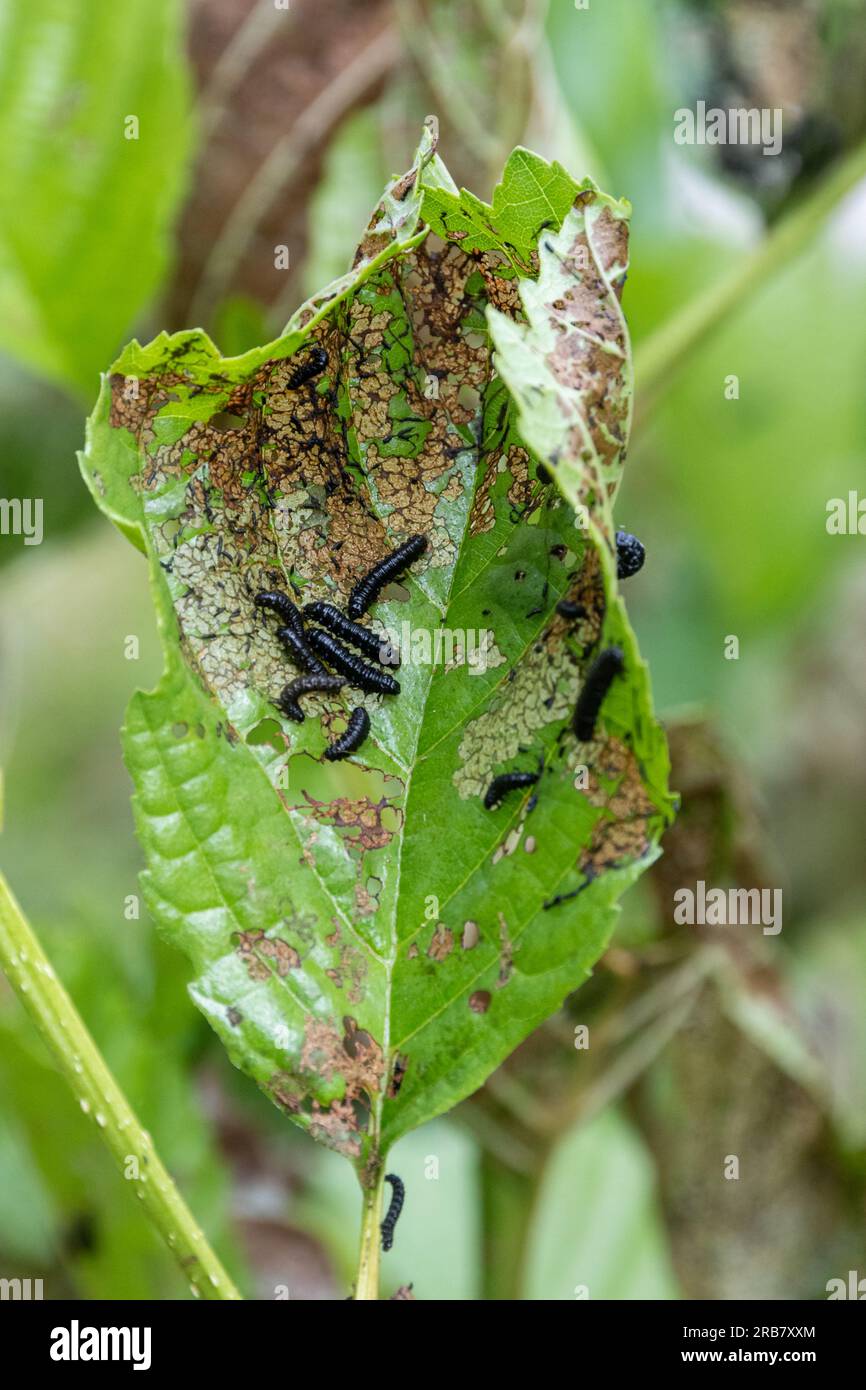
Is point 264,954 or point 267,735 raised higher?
point 267,735

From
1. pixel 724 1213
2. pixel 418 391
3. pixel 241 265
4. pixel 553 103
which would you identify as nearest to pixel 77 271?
pixel 241 265

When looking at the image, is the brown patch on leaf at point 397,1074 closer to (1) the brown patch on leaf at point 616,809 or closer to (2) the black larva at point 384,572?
(1) the brown patch on leaf at point 616,809

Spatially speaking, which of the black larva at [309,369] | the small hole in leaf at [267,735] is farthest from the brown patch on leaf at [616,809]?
the black larva at [309,369]

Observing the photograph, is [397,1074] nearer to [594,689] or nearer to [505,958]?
[505,958]
